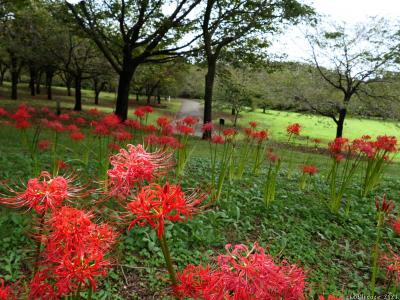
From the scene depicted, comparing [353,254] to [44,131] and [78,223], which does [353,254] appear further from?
[44,131]

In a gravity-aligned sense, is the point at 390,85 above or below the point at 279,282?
above

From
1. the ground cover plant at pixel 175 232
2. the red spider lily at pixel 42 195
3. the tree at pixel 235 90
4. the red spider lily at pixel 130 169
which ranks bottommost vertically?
the ground cover plant at pixel 175 232

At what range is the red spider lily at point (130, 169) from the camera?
111 centimetres

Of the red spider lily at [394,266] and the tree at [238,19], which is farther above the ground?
the tree at [238,19]

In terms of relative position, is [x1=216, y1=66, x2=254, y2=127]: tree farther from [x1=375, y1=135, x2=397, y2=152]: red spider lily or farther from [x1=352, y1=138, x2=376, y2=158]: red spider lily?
[x1=375, y1=135, x2=397, y2=152]: red spider lily

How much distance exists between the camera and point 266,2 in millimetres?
15297

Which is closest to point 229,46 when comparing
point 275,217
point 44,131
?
point 44,131

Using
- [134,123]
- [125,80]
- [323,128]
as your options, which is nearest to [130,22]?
[125,80]

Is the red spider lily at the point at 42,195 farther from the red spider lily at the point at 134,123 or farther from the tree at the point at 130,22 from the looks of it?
the tree at the point at 130,22

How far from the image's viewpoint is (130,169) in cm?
112

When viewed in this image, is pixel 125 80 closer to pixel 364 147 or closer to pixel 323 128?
pixel 364 147

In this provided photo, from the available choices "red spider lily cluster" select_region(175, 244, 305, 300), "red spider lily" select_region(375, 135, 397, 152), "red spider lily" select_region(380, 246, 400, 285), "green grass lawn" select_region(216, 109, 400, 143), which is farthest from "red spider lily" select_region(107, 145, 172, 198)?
"green grass lawn" select_region(216, 109, 400, 143)

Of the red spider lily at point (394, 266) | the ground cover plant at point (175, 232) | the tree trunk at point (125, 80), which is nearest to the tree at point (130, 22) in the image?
the tree trunk at point (125, 80)

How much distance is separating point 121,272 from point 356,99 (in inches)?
768
